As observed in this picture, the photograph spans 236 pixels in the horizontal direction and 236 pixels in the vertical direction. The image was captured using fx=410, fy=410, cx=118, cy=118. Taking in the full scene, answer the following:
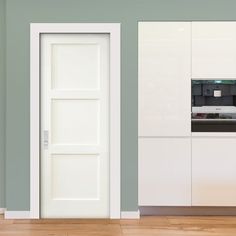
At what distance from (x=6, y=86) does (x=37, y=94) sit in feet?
1.16

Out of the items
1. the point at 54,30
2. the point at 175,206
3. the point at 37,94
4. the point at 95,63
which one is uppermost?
the point at 54,30

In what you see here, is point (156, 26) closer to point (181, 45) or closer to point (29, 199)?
point (181, 45)

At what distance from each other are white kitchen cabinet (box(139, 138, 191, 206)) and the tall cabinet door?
0.13m

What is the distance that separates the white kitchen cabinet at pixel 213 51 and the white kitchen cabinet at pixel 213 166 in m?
0.72

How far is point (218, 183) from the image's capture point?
14.7 feet

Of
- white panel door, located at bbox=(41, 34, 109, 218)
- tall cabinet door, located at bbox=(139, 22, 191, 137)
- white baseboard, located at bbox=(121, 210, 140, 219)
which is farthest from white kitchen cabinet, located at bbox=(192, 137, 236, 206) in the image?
white panel door, located at bbox=(41, 34, 109, 218)

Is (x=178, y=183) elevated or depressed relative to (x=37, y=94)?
depressed

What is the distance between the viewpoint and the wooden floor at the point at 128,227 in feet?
13.1

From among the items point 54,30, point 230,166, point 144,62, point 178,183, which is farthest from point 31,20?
point 230,166

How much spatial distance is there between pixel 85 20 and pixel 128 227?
7.32 ft

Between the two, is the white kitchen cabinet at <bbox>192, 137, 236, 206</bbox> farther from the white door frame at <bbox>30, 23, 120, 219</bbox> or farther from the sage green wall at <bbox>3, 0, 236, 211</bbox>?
the white door frame at <bbox>30, 23, 120, 219</bbox>

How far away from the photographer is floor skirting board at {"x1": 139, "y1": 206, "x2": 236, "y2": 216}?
4543 millimetres

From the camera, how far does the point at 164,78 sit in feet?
14.6

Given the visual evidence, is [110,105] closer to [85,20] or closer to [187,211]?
[85,20]
